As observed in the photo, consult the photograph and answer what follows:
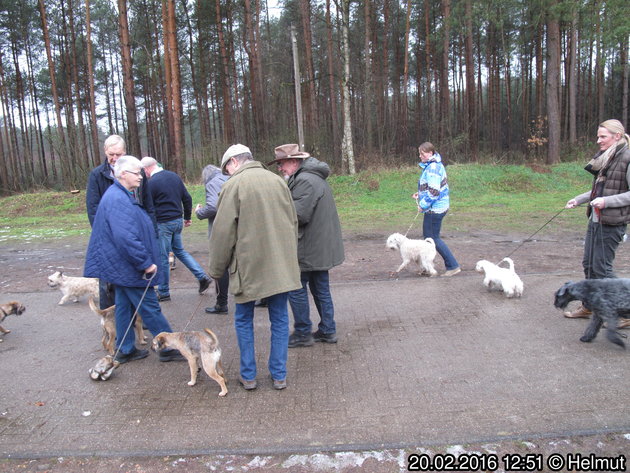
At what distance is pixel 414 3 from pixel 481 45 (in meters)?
7.70

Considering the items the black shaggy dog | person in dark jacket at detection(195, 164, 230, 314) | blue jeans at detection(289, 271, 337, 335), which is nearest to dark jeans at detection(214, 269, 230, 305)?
person in dark jacket at detection(195, 164, 230, 314)

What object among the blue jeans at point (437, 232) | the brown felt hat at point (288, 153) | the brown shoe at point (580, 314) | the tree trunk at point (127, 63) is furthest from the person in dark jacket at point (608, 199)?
the tree trunk at point (127, 63)

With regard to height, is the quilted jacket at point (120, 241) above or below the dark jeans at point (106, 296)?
above

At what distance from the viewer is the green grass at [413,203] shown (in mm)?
11789

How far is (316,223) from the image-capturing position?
4.38m

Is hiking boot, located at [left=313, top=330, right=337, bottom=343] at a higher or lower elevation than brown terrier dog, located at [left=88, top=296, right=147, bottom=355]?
lower

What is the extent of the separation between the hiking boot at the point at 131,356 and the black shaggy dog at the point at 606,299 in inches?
165

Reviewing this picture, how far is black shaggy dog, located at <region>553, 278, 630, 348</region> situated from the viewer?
3971 mm

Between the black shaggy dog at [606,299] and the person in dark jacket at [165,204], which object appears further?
the person in dark jacket at [165,204]

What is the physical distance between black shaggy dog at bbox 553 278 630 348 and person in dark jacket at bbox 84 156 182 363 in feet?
13.0

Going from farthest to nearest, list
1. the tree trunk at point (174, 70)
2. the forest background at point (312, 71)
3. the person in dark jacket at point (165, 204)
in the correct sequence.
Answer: the forest background at point (312, 71), the tree trunk at point (174, 70), the person in dark jacket at point (165, 204)

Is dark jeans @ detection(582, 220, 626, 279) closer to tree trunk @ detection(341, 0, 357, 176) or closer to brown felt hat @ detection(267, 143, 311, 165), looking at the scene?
brown felt hat @ detection(267, 143, 311, 165)

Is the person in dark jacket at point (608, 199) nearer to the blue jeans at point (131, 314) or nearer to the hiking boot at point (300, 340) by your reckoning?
the hiking boot at point (300, 340)

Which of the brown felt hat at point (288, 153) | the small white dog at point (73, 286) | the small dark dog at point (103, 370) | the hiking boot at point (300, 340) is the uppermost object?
the brown felt hat at point (288, 153)
